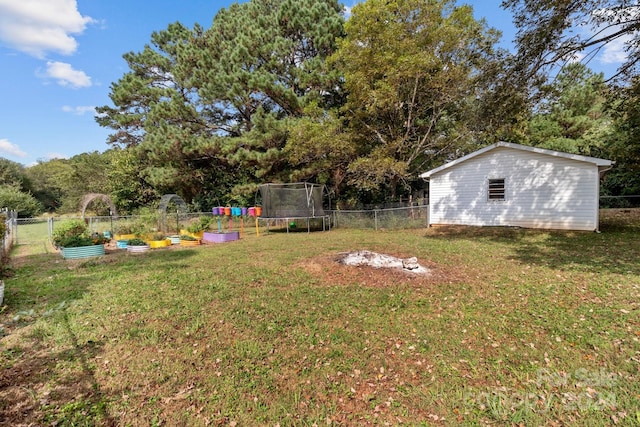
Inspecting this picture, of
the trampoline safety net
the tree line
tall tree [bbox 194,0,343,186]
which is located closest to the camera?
the tree line

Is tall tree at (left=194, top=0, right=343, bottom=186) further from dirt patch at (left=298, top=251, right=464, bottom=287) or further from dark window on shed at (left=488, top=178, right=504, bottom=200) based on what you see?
dirt patch at (left=298, top=251, right=464, bottom=287)

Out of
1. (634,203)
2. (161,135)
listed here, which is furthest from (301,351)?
(634,203)

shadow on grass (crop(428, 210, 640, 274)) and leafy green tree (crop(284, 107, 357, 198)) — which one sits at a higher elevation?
leafy green tree (crop(284, 107, 357, 198))

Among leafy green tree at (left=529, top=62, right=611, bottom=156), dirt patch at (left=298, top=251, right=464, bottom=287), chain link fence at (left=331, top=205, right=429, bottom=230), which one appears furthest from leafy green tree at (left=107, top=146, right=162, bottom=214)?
leafy green tree at (left=529, top=62, right=611, bottom=156)

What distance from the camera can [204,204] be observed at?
21.2 m

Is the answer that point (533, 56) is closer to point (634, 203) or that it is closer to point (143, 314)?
point (143, 314)

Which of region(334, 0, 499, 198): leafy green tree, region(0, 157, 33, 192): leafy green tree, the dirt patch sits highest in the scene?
region(334, 0, 499, 198): leafy green tree

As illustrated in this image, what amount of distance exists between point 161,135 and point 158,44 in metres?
8.03

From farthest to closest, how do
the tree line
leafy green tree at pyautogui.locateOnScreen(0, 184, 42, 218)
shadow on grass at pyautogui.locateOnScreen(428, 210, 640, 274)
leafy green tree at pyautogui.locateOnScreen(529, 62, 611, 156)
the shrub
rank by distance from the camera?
leafy green tree at pyautogui.locateOnScreen(0, 184, 42, 218) < leafy green tree at pyautogui.locateOnScreen(529, 62, 611, 156) < the tree line < the shrub < shadow on grass at pyautogui.locateOnScreen(428, 210, 640, 274)

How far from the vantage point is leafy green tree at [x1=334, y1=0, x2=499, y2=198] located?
12.7 meters

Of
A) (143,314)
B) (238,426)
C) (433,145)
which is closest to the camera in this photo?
(238,426)

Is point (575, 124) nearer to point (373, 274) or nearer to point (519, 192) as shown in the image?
point (519, 192)

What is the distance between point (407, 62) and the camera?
12.2 meters

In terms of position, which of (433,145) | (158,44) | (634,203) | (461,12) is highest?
(158,44)
